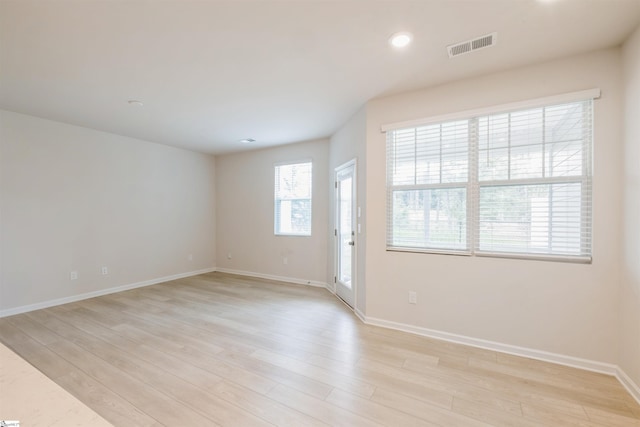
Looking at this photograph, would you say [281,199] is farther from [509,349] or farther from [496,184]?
[509,349]

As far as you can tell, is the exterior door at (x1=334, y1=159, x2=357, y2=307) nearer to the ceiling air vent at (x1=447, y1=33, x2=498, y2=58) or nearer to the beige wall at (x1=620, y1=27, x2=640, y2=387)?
the ceiling air vent at (x1=447, y1=33, x2=498, y2=58)

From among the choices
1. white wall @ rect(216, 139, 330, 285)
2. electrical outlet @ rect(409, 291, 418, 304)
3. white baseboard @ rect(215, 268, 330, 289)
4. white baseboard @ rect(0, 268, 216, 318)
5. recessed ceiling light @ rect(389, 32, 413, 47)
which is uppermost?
recessed ceiling light @ rect(389, 32, 413, 47)

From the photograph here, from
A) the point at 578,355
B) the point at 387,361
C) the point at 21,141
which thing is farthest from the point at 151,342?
the point at 578,355

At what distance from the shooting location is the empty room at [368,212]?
190 centimetres

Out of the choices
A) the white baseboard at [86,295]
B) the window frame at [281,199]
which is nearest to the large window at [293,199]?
the window frame at [281,199]

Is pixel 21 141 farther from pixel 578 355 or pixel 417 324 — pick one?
pixel 578 355

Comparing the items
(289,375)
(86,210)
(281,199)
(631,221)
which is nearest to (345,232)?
(281,199)

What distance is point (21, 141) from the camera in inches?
146

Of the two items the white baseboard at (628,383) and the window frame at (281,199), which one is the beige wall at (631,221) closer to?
the white baseboard at (628,383)

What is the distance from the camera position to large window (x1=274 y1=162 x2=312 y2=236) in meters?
5.28

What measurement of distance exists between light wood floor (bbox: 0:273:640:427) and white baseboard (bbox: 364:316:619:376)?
0.07 metres

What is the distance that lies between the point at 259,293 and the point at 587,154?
441cm

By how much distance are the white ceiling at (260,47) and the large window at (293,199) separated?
1.87 meters

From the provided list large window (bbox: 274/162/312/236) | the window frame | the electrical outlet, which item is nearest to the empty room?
the electrical outlet
